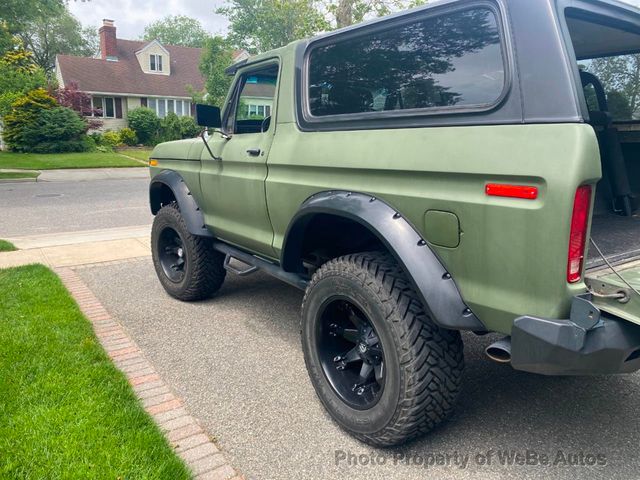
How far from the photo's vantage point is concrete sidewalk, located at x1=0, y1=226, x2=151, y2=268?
244 inches

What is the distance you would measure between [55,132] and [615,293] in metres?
24.9

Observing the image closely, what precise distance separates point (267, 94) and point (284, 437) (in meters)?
2.25

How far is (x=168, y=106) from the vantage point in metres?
34.9

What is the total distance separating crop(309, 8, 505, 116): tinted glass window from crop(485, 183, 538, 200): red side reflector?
38 centimetres

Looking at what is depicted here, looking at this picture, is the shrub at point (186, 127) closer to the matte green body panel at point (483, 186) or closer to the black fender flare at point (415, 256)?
the matte green body panel at point (483, 186)

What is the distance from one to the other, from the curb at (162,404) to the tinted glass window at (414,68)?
1.89m

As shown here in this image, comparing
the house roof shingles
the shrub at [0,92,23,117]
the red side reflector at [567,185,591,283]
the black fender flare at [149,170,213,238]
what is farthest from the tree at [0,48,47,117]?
the red side reflector at [567,185,591,283]

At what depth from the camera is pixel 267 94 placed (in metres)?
3.60

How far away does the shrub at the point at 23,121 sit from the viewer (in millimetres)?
22266

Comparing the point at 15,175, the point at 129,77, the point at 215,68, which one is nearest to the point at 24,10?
the point at 15,175

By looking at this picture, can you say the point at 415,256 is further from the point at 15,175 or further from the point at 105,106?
the point at 105,106

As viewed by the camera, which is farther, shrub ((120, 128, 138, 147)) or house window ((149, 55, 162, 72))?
house window ((149, 55, 162, 72))

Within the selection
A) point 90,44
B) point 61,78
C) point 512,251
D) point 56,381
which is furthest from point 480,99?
point 90,44

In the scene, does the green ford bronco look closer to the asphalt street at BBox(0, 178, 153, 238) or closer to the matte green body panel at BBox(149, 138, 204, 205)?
the matte green body panel at BBox(149, 138, 204, 205)
